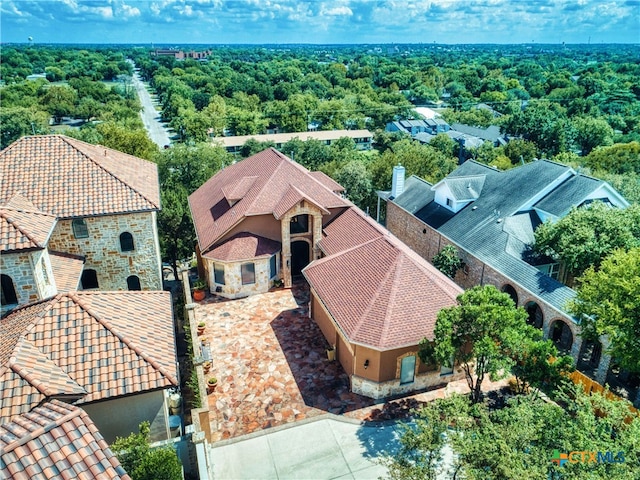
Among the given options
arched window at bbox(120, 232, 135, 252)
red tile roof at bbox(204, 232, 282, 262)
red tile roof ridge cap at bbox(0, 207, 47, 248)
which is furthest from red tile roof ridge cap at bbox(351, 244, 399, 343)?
red tile roof ridge cap at bbox(0, 207, 47, 248)

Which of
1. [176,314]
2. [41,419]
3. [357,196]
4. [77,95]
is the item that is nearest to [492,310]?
[41,419]

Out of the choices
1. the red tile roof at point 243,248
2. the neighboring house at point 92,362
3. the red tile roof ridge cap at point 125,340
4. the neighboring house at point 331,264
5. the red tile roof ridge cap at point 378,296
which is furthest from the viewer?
the red tile roof at point 243,248

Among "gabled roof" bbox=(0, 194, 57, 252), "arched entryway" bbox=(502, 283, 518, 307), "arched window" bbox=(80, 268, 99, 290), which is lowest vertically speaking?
"arched entryway" bbox=(502, 283, 518, 307)

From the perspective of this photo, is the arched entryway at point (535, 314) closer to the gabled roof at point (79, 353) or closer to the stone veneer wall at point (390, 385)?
the stone veneer wall at point (390, 385)

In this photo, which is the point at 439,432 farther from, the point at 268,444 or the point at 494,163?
the point at 494,163

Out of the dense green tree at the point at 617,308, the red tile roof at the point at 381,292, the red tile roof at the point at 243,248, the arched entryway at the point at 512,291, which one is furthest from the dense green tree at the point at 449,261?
the red tile roof at the point at 243,248

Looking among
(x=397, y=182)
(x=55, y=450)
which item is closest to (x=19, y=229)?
(x=55, y=450)

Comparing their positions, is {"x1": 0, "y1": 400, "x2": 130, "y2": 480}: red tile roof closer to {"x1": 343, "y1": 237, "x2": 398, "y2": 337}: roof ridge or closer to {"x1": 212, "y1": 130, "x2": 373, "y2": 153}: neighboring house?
{"x1": 343, "y1": 237, "x2": 398, "y2": 337}: roof ridge
